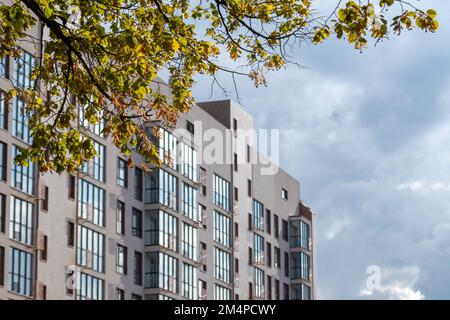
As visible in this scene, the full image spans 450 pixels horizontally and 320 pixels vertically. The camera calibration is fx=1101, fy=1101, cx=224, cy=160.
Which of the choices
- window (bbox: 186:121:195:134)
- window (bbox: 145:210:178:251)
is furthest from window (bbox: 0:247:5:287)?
window (bbox: 186:121:195:134)

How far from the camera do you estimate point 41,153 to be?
17.7 m

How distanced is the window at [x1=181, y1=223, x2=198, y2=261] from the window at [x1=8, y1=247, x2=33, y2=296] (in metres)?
19.7

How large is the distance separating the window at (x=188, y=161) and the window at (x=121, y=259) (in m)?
9.40

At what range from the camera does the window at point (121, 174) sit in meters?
68.2

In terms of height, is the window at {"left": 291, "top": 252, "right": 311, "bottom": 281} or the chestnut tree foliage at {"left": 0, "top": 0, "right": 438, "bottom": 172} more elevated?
the window at {"left": 291, "top": 252, "right": 311, "bottom": 281}

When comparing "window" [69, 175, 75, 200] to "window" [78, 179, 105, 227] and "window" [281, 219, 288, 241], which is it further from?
"window" [281, 219, 288, 241]

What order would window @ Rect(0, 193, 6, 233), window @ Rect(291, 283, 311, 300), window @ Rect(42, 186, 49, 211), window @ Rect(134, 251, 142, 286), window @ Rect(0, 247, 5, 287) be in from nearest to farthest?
window @ Rect(0, 247, 5, 287) < window @ Rect(0, 193, 6, 233) < window @ Rect(42, 186, 49, 211) < window @ Rect(134, 251, 142, 286) < window @ Rect(291, 283, 311, 300)

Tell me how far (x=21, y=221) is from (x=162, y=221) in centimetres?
1743

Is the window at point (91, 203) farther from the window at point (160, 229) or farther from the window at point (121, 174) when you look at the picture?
the window at point (160, 229)

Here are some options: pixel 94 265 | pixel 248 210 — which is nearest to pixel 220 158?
pixel 248 210

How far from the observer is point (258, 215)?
92.3m

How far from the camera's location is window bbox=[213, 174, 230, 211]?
83.1 metres
